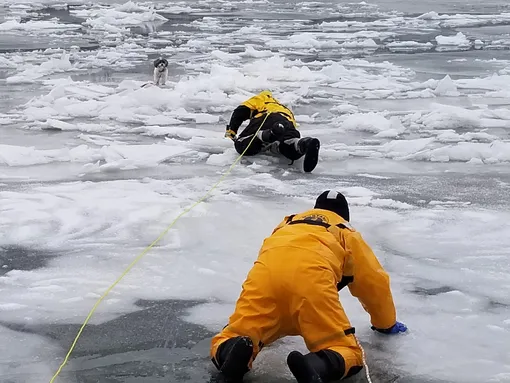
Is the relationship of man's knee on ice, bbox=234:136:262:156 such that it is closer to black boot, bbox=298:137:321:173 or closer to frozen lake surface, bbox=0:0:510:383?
frozen lake surface, bbox=0:0:510:383

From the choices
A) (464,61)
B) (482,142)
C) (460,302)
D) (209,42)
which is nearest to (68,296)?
(460,302)

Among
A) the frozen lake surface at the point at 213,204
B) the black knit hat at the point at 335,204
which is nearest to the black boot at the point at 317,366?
the frozen lake surface at the point at 213,204

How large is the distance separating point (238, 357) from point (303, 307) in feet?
1.10

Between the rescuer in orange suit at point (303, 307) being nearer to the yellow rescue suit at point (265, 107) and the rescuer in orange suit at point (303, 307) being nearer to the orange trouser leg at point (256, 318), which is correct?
the orange trouser leg at point (256, 318)

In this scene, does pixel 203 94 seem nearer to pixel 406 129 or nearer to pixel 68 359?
pixel 406 129

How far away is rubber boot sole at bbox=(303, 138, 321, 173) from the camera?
5.83 meters

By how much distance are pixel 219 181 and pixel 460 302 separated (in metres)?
2.57

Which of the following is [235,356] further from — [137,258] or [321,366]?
[137,258]

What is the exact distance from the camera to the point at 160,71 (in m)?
9.39

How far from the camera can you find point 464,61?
12805 mm

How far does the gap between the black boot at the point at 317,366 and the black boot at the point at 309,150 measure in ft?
10.5

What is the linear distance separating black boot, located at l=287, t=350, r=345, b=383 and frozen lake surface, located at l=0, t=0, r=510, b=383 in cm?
28

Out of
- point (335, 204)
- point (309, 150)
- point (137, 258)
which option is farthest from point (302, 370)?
point (309, 150)

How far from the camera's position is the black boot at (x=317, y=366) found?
260cm
